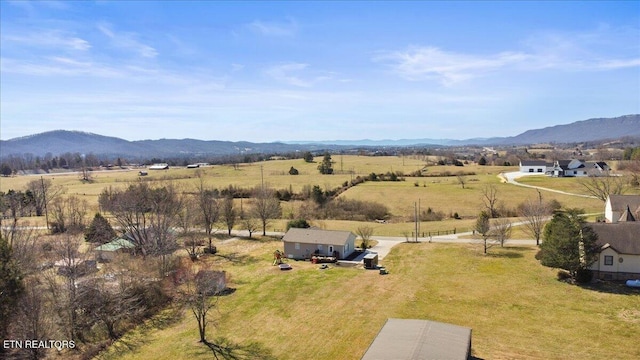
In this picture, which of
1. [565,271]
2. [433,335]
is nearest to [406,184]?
[565,271]

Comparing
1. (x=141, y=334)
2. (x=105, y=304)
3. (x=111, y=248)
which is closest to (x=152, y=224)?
(x=111, y=248)

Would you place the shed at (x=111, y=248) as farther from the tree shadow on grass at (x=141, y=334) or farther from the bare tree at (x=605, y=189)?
the bare tree at (x=605, y=189)

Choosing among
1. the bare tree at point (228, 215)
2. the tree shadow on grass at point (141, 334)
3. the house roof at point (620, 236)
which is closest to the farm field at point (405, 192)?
the bare tree at point (228, 215)

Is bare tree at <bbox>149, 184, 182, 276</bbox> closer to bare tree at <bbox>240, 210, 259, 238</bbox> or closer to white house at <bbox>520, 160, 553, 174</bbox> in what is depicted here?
bare tree at <bbox>240, 210, 259, 238</bbox>

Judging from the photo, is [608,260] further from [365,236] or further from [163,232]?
[163,232]

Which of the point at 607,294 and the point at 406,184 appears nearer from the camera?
the point at 607,294

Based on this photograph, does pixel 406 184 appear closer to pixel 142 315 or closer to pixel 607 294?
pixel 607 294
